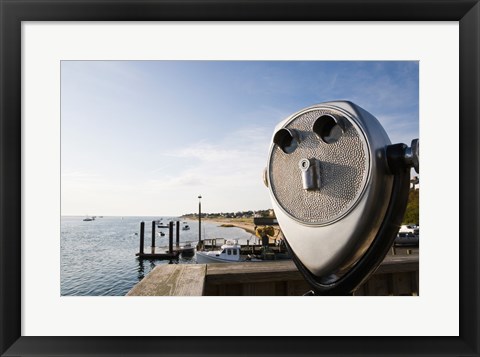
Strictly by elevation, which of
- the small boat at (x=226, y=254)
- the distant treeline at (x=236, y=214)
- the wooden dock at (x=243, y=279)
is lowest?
the small boat at (x=226, y=254)

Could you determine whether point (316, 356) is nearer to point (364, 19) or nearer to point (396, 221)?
point (396, 221)

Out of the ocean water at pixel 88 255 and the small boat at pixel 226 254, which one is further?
the small boat at pixel 226 254

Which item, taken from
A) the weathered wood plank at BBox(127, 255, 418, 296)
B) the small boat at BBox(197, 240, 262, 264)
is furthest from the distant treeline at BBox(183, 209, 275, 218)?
the small boat at BBox(197, 240, 262, 264)

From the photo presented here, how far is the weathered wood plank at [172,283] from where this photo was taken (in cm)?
95

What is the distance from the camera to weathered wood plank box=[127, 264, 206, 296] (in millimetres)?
947

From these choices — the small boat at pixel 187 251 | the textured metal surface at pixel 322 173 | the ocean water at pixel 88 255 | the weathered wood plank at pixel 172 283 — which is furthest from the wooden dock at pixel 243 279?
the small boat at pixel 187 251

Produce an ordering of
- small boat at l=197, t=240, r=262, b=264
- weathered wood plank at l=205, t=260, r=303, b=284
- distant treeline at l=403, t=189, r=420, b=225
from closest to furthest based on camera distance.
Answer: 1. distant treeline at l=403, t=189, r=420, b=225
2. weathered wood plank at l=205, t=260, r=303, b=284
3. small boat at l=197, t=240, r=262, b=264

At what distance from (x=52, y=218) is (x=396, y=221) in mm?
936

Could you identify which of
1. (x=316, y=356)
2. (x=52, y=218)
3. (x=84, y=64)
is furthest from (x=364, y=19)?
(x=52, y=218)

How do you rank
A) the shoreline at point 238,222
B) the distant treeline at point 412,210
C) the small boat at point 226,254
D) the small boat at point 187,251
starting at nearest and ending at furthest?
the distant treeline at point 412,210 < the shoreline at point 238,222 < the small boat at point 226,254 < the small boat at point 187,251

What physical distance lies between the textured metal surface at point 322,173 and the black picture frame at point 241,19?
347 millimetres

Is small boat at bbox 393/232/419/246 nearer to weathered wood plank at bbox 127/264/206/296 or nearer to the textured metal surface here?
the textured metal surface

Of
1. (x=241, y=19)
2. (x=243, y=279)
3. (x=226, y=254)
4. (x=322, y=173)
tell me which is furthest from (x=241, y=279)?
(x=226, y=254)

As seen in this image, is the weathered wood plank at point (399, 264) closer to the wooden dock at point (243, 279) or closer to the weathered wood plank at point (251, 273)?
the wooden dock at point (243, 279)
